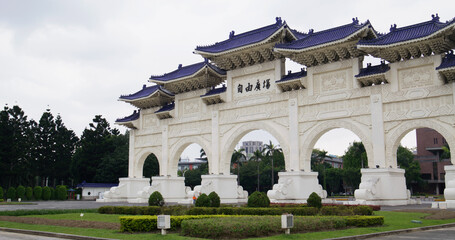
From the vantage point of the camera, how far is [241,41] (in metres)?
24.8

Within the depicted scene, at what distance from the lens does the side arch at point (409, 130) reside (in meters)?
17.8

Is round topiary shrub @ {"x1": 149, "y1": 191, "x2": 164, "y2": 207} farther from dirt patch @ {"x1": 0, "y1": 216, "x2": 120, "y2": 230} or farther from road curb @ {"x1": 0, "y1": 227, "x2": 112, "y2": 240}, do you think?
road curb @ {"x1": 0, "y1": 227, "x2": 112, "y2": 240}

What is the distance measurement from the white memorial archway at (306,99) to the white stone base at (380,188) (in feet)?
0.14

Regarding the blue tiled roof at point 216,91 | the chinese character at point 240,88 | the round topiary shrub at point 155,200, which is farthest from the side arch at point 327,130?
the round topiary shrub at point 155,200

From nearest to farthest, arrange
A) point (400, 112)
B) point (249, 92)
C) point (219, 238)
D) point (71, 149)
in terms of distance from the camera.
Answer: point (219, 238) < point (400, 112) < point (249, 92) < point (71, 149)

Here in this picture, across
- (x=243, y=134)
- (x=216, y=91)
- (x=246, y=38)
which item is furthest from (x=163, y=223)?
(x=246, y=38)

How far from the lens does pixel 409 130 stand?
1883cm

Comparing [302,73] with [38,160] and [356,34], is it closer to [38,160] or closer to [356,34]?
[356,34]

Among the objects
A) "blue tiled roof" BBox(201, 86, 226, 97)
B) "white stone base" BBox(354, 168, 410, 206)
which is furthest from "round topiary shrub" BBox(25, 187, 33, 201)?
"white stone base" BBox(354, 168, 410, 206)

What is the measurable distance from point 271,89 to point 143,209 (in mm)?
9899

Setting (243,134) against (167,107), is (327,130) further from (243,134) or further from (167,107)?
(167,107)

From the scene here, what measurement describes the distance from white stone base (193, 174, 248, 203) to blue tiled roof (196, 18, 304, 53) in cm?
709

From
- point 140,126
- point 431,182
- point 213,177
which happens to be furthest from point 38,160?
point 431,182

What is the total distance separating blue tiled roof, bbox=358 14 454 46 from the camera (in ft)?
60.6
